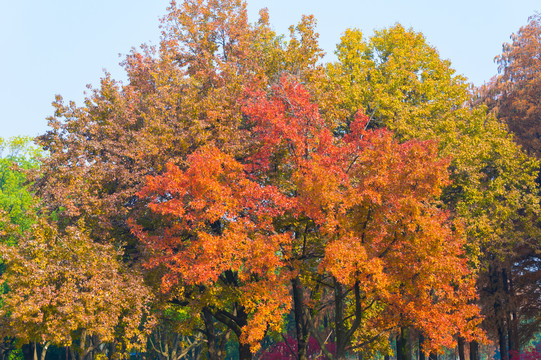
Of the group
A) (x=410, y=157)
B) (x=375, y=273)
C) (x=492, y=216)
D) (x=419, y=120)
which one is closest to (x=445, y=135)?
(x=419, y=120)

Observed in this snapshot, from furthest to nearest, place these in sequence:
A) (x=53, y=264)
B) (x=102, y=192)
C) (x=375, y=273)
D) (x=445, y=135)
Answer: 1. (x=445, y=135)
2. (x=102, y=192)
3. (x=53, y=264)
4. (x=375, y=273)

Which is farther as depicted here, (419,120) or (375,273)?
(419,120)

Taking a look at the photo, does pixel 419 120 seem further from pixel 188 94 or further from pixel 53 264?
pixel 53 264

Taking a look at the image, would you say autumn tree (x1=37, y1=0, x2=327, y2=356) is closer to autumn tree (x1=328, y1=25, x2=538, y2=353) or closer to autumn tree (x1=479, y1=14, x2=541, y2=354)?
autumn tree (x1=328, y1=25, x2=538, y2=353)

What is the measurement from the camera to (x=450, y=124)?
27.4 meters

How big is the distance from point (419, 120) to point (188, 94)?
13101 mm

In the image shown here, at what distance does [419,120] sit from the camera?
27547mm

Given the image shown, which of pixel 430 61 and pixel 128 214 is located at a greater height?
pixel 430 61

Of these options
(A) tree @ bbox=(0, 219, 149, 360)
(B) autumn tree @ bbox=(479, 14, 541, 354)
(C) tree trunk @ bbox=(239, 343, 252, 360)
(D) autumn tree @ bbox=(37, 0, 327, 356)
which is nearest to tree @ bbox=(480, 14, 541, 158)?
(B) autumn tree @ bbox=(479, 14, 541, 354)

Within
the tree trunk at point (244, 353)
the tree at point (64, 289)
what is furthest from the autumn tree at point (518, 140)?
the tree at point (64, 289)

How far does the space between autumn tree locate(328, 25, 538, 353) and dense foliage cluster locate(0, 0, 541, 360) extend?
0.14 meters

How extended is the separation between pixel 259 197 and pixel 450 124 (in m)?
13.6

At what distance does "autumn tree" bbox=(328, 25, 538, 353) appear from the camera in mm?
26844

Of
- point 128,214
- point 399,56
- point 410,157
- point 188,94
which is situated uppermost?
point 399,56
